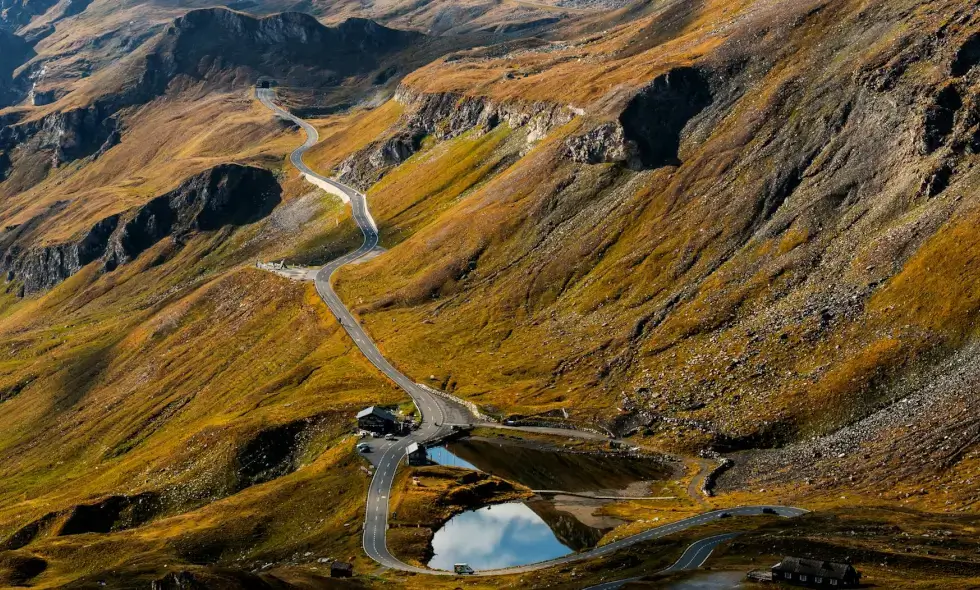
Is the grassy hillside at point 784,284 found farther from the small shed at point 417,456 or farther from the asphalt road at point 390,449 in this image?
the small shed at point 417,456

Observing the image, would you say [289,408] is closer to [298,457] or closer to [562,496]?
[298,457]

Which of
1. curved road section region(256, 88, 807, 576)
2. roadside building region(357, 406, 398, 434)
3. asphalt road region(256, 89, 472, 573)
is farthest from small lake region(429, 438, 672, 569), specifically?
roadside building region(357, 406, 398, 434)

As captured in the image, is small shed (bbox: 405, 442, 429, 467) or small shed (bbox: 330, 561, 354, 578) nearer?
small shed (bbox: 330, 561, 354, 578)

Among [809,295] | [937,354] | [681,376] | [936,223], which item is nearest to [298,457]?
[681,376]

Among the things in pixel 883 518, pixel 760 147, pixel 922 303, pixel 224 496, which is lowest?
pixel 224 496

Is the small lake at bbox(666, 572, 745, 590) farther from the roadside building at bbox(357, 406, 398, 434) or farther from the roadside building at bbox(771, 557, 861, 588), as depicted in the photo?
the roadside building at bbox(357, 406, 398, 434)

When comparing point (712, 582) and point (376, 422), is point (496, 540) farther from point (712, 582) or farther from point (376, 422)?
point (376, 422)
